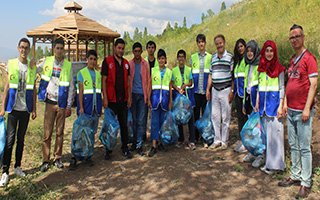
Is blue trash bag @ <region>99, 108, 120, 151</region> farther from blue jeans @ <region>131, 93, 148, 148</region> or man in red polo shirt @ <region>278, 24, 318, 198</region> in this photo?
man in red polo shirt @ <region>278, 24, 318, 198</region>

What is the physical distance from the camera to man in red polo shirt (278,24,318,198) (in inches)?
137

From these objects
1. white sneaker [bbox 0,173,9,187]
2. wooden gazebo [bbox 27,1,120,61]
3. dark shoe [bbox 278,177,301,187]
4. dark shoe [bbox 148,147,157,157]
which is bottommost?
white sneaker [bbox 0,173,9,187]

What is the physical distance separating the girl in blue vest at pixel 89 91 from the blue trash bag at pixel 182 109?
4.40 ft

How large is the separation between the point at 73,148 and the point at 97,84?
1.05 m

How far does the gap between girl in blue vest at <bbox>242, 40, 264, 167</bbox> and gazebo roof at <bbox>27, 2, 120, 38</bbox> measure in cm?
1025

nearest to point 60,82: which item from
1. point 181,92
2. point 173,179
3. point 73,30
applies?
point 181,92

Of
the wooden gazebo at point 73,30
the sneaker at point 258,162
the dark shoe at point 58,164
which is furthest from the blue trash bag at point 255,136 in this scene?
the wooden gazebo at point 73,30

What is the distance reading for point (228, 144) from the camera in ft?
18.8

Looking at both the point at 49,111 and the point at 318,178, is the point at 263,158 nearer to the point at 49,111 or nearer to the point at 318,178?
the point at 318,178

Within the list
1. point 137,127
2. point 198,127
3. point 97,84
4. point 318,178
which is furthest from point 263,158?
point 97,84

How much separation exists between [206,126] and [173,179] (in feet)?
4.91

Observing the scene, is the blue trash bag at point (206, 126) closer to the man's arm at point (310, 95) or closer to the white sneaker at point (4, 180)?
the man's arm at point (310, 95)

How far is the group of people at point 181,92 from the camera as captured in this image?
3701mm

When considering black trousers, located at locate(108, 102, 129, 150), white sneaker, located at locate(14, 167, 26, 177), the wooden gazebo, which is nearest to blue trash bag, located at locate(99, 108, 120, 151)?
black trousers, located at locate(108, 102, 129, 150)
